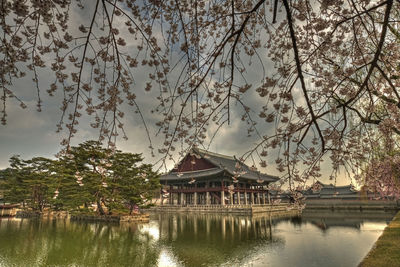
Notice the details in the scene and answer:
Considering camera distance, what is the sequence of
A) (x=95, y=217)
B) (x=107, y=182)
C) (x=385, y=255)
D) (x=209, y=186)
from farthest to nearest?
(x=209, y=186) → (x=95, y=217) → (x=107, y=182) → (x=385, y=255)

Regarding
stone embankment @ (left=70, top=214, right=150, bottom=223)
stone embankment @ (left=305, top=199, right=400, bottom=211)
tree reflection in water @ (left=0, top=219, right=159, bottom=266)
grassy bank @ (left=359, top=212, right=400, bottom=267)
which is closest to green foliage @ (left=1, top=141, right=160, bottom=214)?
stone embankment @ (left=70, top=214, right=150, bottom=223)

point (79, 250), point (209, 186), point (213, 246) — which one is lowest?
point (213, 246)

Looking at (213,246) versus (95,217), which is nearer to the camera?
(213,246)

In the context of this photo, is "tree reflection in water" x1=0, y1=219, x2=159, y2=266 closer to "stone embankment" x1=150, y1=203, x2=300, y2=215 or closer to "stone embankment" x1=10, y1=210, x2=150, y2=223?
"stone embankment" x1=10, y1=210, x2=150, y2=223

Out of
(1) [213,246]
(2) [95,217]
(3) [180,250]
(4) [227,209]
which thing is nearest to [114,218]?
(2) [95,217]

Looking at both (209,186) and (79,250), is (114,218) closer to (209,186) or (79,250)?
(79,250)

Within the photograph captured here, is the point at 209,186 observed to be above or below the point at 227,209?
above

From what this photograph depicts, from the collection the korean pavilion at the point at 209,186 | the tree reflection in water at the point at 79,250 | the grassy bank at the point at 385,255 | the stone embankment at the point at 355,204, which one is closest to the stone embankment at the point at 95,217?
the tree reflection in water at the point at 79,250

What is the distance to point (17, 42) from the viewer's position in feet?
7.17

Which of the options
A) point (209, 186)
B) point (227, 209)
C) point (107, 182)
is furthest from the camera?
point (209, 186)

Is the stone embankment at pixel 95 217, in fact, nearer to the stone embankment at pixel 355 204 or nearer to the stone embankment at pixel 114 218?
the stone embankment at pixel 114 218

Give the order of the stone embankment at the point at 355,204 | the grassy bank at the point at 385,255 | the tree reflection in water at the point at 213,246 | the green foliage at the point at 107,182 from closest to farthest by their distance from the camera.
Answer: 1. the grassy bank at the point at 385,255
2. the tree reflection in water at the point at 213,246
3. the green foliage at the point at 107,182
4. the stone embankment at the point at 355,204

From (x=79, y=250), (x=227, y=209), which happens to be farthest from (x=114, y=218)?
(x=227, y=209)

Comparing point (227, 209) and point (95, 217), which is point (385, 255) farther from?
point (227, 209)
